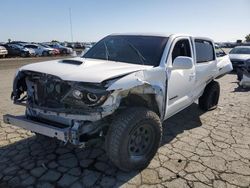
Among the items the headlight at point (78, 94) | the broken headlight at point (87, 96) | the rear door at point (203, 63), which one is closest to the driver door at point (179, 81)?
the rear door at point (203, 63)

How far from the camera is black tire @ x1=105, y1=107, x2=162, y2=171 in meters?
3.39

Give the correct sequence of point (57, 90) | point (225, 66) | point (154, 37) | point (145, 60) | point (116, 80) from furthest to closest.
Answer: point (225, 66)
point (154, 37)
point (145, 60)
point (57, 90)
point (116, 80)

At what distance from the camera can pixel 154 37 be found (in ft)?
15.4

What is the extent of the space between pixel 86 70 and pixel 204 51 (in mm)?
3501

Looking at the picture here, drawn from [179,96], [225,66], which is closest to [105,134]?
[179,96]

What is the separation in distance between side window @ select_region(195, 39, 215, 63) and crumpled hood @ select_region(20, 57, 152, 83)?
2198 millimetres

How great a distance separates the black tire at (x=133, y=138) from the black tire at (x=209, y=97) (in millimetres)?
3059

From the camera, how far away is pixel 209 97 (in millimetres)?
6633

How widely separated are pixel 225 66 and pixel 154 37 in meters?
3.20

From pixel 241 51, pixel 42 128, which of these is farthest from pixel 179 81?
pixel 241 51

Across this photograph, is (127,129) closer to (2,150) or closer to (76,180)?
(76,180)

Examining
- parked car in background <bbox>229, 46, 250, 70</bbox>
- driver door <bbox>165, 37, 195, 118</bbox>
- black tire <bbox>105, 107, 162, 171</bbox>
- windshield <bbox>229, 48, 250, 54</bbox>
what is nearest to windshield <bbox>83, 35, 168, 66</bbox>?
driver door <bbox>165, 37, 195, 118</bbox>

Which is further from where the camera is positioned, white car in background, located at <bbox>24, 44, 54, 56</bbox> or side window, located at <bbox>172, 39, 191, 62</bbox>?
white car in background, located at <bbox>24, 44, 54, 56</bbox>

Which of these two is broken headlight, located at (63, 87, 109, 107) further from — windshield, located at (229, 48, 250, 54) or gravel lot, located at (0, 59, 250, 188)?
windshield, located at (229, 48, 250, 54)
